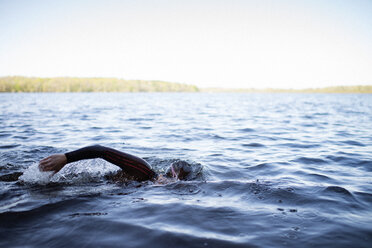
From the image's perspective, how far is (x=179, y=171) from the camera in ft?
17.8

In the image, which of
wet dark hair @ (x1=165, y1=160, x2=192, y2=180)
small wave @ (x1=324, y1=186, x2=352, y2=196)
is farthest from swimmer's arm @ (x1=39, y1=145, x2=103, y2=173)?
small wave @ (x1=324, y1=186, x2=352, y2=196)

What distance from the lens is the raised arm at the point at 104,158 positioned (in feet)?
12.6

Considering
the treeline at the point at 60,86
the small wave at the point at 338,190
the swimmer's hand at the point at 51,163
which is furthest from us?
the treeline at the point at 60,86

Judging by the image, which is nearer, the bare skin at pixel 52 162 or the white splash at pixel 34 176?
the bare skin at pixel 52 162

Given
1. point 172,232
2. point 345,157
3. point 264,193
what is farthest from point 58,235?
point 345,157

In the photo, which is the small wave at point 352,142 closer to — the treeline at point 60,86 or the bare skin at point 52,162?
the bare skin at point 52,162

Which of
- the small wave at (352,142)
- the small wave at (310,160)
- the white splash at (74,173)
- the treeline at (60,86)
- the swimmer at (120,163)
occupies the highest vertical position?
the treeline at (60,86)

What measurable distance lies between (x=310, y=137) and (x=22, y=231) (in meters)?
11.1

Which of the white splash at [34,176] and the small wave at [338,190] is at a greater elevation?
the white splash at [34,176]

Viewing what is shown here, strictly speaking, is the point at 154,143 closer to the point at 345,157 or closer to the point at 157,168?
the point at 157,168

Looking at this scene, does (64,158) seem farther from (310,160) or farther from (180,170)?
(310,160)

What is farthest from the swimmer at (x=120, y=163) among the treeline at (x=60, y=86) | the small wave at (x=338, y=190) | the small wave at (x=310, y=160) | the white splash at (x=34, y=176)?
the treeline at (x=60, y=86)

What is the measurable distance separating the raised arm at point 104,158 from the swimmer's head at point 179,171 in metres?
0.44

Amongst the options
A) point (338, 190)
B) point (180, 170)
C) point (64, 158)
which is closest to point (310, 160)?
point (338, 190)
